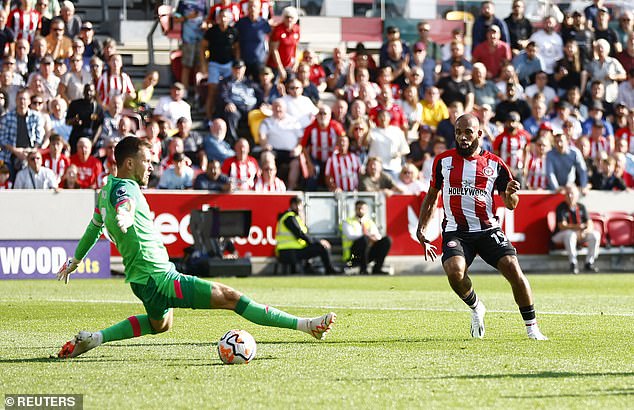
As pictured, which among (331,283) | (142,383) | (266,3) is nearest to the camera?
(142,383)

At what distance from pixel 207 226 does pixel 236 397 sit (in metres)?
14.5

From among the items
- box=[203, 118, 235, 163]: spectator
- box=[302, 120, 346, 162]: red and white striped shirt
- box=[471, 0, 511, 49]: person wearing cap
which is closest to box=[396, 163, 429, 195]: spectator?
box=[302, 120, 346, 162]: red and white striped shirt

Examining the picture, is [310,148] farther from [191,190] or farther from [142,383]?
[142,383]

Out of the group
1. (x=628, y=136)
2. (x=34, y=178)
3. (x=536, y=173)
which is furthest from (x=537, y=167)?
(x=34, y=178)

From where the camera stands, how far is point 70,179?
857 inches

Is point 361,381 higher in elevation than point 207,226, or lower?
higher

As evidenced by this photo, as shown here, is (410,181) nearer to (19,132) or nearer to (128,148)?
(19,132)

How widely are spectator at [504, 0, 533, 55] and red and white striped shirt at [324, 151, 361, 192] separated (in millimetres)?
5967

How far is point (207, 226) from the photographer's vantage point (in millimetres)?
21422

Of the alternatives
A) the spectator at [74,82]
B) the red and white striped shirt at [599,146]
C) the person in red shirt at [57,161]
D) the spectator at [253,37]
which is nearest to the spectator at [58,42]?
the spectator at [74,82]

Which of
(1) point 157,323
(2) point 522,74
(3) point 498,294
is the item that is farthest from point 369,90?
(1) point 157,323

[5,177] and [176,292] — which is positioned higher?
[176,292]

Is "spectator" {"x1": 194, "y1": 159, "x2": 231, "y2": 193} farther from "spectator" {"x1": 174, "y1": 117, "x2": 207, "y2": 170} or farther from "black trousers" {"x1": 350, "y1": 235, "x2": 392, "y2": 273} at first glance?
"black trousers" {"x1": 350, "y1": 235, "x2": 392, "y2": 273}

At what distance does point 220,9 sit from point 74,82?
342cm
